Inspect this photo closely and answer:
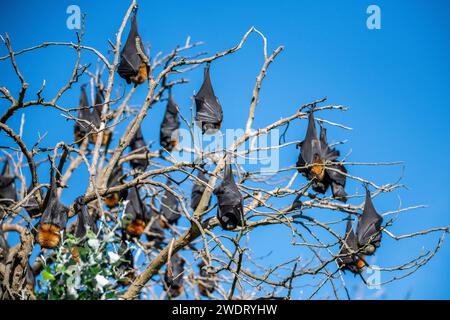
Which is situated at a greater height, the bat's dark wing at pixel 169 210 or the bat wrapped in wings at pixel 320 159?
the bat's dark wing at pixel 169 210

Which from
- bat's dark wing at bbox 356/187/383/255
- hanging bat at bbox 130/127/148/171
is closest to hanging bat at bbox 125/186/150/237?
hanging bat at bbox 130/127/148/171

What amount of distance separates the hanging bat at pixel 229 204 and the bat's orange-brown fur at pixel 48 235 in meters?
1.88

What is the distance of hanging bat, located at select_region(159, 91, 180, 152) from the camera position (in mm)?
14391

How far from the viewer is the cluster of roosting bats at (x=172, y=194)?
7937 millimetres

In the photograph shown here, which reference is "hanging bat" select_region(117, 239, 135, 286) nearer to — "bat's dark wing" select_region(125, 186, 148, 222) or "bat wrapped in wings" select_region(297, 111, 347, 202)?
"bat's dark wing" select_region(125, 186, 148, 222)

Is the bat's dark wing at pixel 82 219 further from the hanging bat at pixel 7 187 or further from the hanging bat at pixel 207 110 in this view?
the hanging bat at pixel 7 187

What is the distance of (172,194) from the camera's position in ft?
26.6

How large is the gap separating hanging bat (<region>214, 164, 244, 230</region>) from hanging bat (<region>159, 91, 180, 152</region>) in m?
6.19

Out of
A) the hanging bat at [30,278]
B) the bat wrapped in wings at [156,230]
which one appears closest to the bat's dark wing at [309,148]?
the bat wrapped in wings at [156,230]

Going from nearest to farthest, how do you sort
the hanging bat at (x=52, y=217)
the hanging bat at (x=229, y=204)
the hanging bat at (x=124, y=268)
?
1. the hanging bat at (x=124, y=268)
2. the hanging bat at (x=229, y=204)
3. the hanging bat at (x=52, y=217)

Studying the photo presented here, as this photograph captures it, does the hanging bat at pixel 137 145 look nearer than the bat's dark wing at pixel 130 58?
No

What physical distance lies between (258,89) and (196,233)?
1768 millimetres

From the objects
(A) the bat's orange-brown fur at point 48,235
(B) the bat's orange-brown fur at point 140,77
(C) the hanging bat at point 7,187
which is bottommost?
(A) the bat's orange-brown fur at point 48,235
